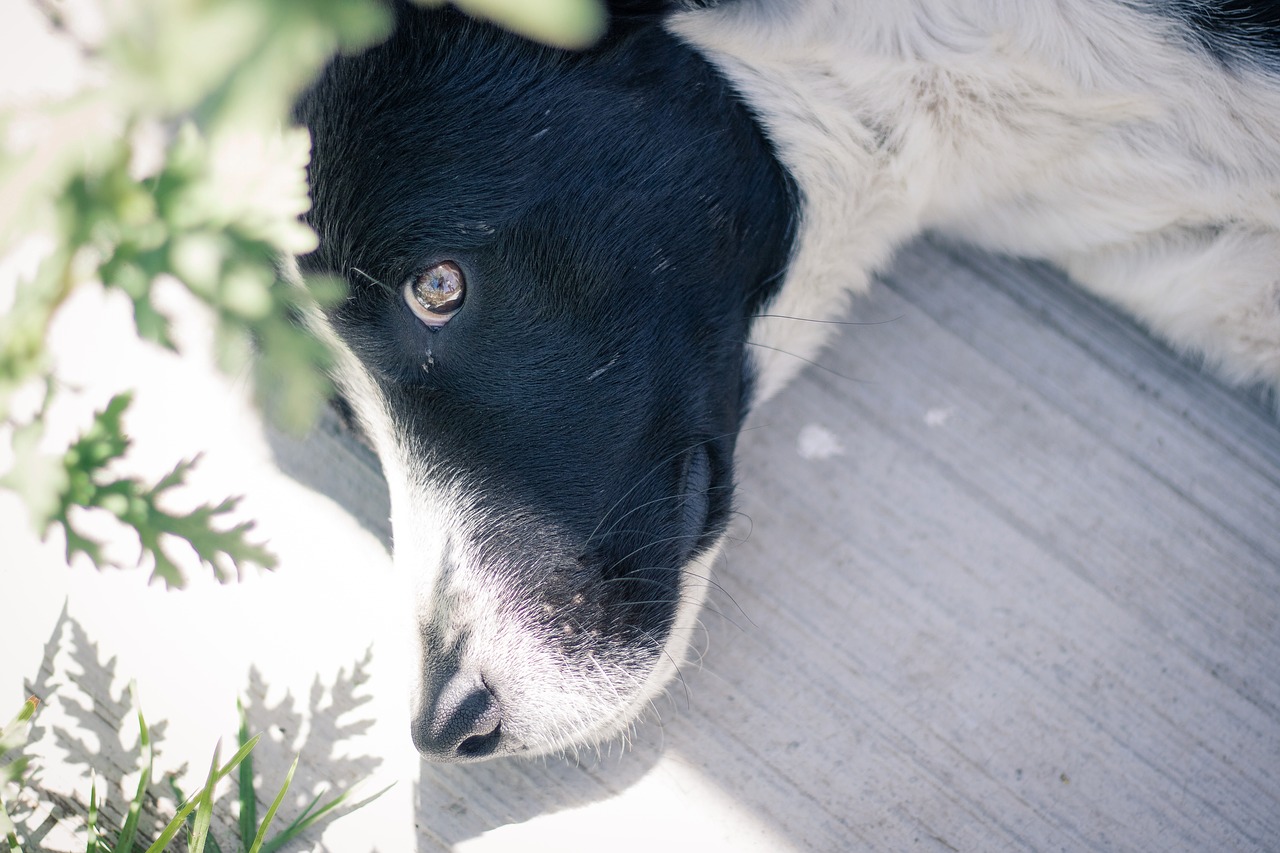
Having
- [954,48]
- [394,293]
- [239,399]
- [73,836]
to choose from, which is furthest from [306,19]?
[73,836]

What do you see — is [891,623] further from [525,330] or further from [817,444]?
[525,330]

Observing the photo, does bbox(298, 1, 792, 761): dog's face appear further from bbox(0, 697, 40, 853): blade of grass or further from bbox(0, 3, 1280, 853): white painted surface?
bbox(0, 697, 40, 853): blade of grass

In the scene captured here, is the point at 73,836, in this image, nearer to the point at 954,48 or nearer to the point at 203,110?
the point at 203,110

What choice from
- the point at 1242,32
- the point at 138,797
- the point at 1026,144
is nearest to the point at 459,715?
the point at 138,797

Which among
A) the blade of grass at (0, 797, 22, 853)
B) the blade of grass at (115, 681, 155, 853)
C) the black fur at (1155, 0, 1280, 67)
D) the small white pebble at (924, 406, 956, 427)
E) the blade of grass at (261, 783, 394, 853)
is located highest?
the black fur at (1155, 0, 1280, 67)

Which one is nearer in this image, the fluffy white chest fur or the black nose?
the black nose

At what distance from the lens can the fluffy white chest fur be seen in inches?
60.9

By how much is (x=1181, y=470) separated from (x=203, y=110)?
6.51 ft

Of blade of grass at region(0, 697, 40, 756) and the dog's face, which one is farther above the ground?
the dog's face

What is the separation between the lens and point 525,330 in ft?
4.60

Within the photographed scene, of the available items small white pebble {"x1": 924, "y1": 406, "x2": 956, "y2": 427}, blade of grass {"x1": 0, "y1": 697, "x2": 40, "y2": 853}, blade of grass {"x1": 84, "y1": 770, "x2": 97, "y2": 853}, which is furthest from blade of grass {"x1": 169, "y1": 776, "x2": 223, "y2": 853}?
small white pebble {"x1": 924, "y1": 406, "x2": 956, "y2": 427}

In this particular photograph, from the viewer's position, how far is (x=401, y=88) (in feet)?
4.64

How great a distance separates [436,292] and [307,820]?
1110mm

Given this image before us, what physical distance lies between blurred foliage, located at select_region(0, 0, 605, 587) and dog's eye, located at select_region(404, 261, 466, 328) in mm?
573
